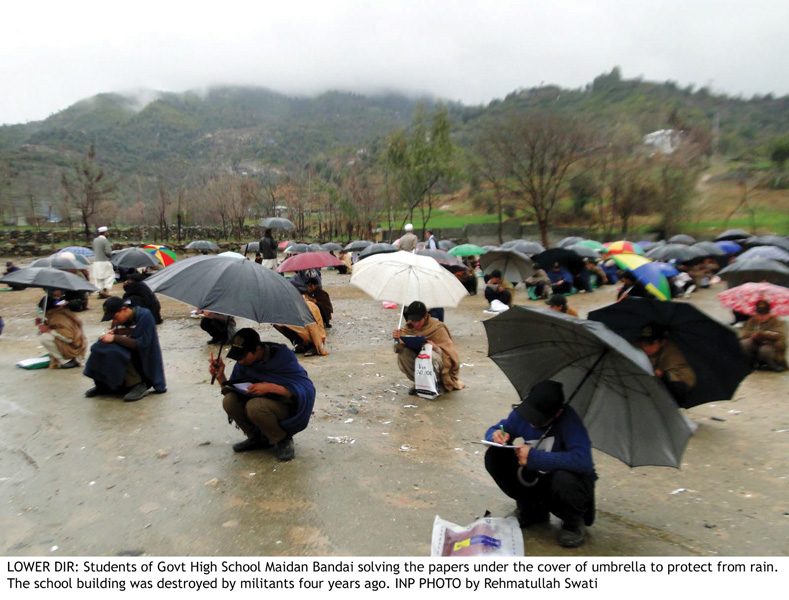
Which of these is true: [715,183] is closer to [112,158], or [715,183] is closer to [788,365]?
[788,365]

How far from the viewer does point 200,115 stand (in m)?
131

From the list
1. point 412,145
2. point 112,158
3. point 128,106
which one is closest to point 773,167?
point 412,145

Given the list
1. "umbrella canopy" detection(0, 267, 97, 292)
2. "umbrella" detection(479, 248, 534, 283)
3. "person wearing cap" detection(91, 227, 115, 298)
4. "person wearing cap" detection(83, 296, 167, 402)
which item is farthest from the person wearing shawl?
"umbrella" detection(479, 248, 534, 283)

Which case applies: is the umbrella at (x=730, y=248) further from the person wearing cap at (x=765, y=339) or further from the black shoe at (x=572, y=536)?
the black shoe at (x=572, y=536)

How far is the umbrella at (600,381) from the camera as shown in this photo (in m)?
2.67

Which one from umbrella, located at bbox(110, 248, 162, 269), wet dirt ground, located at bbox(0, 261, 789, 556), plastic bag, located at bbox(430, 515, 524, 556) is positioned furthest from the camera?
umbrella, located at bbox(110, 248, 162, 269)

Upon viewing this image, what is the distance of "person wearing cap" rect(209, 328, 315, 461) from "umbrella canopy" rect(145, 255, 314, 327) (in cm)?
44

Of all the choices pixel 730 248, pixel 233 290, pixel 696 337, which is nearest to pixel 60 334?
pixel 233 290

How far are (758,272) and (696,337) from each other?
20.3ft

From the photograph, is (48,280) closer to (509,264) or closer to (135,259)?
(135,259)

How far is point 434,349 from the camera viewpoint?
229 inches

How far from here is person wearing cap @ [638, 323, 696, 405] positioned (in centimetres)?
388

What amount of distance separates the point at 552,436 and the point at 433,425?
7.71ft

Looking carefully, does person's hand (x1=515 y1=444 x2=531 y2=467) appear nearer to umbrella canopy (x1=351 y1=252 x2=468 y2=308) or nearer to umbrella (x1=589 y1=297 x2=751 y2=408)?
umbrella (x1=589 y1=297 x2=751 y2=408)
